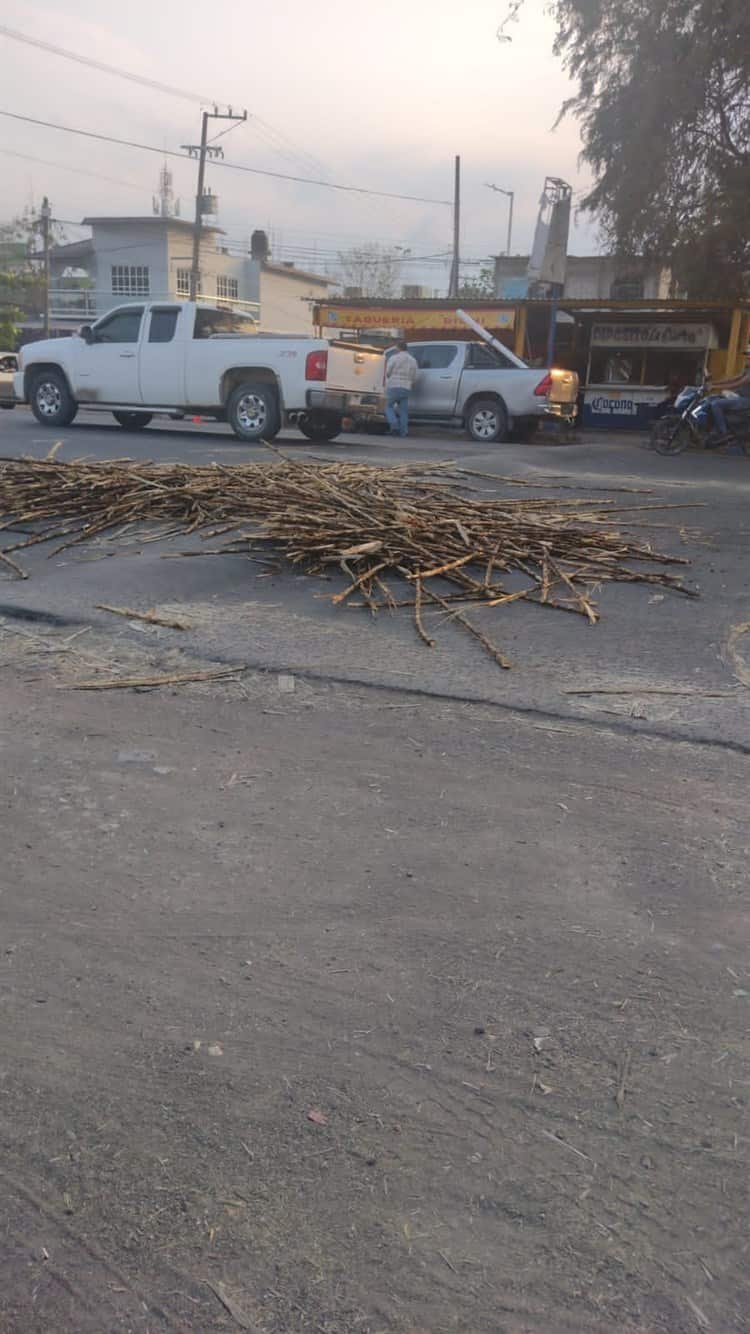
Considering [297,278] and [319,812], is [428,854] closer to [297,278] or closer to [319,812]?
[319,812]

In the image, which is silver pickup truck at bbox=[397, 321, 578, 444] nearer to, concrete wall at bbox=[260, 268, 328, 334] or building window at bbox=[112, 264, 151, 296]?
concrete wall at bbox=[260, 268, 328, 334]

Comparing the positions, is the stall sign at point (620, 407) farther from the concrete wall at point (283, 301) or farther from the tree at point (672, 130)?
the concrete wall at point (283, 301)

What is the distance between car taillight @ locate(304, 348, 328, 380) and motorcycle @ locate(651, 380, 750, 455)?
5.58 meters

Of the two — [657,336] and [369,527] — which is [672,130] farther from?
[369,527]

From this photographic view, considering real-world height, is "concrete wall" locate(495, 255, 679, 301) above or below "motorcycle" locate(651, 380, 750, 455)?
above

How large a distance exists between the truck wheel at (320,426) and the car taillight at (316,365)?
1.28 meters

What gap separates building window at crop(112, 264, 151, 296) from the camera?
6512 centimetres

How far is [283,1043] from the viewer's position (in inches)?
96.4

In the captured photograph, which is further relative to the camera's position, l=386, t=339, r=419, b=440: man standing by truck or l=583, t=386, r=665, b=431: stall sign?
l=583, t=386, r=665, b=431: stall sign

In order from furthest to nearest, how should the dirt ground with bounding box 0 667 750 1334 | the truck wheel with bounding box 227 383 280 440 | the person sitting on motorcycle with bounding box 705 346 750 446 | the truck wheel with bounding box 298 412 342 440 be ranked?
the person sitting on motorcycle with bounding box 705 346 750 446, the truck wheel with bounding box 298 412 342 440, the truck wheel with bounding box 227 383 280 440, the dirt ground with bounding box 0 667 750 1334

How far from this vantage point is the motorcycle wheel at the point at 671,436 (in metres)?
16.7

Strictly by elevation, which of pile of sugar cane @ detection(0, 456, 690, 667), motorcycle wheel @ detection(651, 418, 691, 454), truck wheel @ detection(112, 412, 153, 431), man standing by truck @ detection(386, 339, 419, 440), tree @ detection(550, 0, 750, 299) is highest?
tree @ detection(550, 0, 750, 299)

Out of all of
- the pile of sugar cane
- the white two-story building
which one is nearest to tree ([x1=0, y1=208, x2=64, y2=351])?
the white two-story building

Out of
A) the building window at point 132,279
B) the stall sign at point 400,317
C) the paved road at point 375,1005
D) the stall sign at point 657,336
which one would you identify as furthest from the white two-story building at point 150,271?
the paved road at point 375,1005
